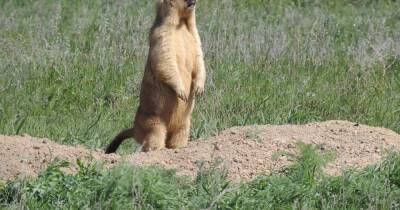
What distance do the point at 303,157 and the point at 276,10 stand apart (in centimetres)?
933

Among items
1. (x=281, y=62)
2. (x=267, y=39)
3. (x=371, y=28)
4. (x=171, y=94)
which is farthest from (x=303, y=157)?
(x=371, y=28)

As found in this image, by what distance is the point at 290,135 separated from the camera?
7461 mm

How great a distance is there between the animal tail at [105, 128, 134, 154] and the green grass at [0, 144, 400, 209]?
1.61 metres

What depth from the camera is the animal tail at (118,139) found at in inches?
316

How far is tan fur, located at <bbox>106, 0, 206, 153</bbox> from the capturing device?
7.91 m

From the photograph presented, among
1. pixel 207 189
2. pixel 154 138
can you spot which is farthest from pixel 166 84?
pixel 207 189

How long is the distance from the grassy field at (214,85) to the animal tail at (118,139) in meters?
0.32

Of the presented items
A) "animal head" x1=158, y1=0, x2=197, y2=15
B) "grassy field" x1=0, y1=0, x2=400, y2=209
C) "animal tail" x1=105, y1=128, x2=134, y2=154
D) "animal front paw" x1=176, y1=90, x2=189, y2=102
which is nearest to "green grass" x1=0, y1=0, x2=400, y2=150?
"grassy field" x1=0, y1=0, x2=400, y2=209

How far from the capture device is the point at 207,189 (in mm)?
5914

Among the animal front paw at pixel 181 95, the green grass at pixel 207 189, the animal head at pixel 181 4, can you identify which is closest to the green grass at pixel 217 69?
the animal front paw at pixel 181 95

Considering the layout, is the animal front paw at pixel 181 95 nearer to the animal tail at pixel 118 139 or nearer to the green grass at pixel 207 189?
the animal tail at pixel 118 139

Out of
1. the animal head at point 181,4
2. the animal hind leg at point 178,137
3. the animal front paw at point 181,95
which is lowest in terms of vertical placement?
the animal hind leg at point 178,137

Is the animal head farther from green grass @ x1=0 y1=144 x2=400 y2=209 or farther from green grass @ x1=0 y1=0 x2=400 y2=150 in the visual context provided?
green grass @ x1=0 y1=144 x2=400 y2=209

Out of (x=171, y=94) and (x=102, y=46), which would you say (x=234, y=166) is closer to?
(x=171, y=94)
